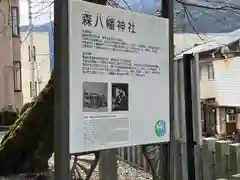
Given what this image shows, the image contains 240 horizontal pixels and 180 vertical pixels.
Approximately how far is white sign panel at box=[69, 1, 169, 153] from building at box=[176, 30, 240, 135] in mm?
11381

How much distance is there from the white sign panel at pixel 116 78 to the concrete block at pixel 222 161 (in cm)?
233

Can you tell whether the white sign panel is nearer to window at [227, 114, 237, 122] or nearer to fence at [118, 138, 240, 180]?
fence at [118, 138, 240, 180]

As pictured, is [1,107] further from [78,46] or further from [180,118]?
[78,46]

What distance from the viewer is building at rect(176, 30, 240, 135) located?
52.1ft

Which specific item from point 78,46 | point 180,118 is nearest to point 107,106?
point 78,46

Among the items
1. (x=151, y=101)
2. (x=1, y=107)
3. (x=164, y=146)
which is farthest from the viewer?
(x=1, y=107)

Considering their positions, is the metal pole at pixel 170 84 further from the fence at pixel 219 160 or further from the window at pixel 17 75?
the window at pixel 17 75

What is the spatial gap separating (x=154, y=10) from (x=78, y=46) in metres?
2.71

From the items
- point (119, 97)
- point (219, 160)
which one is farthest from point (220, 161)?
point (119, 97)

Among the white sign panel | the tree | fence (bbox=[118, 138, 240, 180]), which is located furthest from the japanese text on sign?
the tree

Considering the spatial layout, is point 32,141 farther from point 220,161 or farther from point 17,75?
point 17,75

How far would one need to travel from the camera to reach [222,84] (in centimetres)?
1884

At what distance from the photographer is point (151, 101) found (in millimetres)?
3990

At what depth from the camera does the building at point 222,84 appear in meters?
15.9
